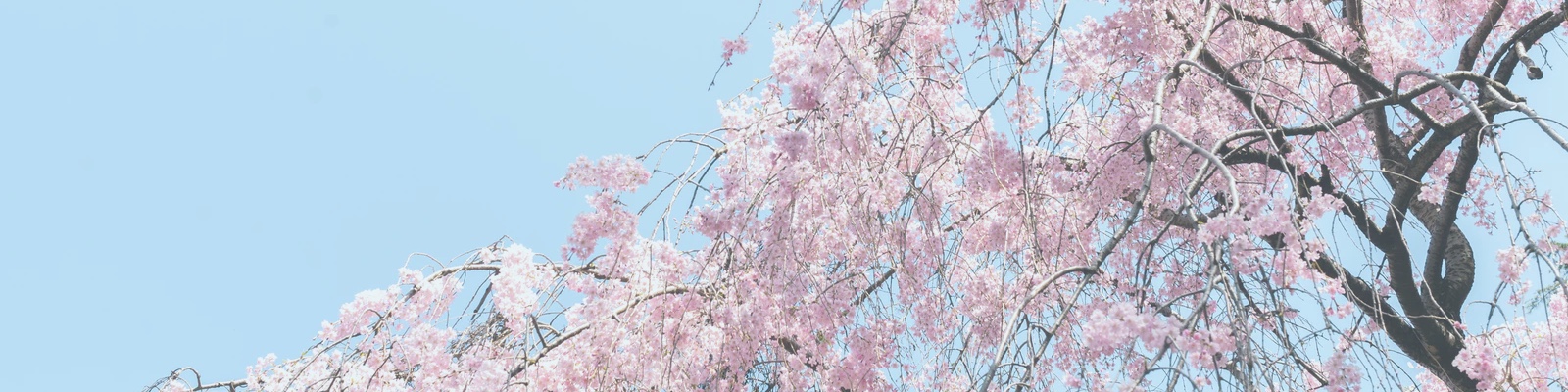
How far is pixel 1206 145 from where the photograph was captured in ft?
9.83

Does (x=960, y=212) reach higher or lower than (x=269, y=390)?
higher

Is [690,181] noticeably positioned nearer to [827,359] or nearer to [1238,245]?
[827,359]

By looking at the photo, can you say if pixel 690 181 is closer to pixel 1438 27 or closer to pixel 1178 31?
pixel 1178 31

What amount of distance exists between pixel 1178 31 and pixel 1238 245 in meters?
1.78

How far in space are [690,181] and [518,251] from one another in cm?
75

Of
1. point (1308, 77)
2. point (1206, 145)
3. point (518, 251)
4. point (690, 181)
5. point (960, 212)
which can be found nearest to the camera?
point (690, 181)

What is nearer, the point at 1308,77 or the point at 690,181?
the point at 690,181

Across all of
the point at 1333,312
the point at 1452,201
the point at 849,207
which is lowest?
the point at 1333,312

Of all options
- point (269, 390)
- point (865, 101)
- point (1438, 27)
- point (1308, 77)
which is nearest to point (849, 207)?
point (865, 101)

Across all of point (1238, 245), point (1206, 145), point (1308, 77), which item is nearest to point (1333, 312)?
point (1206, 145)

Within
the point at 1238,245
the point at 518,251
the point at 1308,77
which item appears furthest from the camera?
the point at 1308,77

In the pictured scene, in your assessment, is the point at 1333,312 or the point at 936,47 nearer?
the point at 1333,312

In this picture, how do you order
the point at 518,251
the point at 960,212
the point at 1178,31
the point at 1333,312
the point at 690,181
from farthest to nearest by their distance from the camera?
1. the point at 960,212
2. the point at 1178,31
3. the point at 518,251
4. the point at 690,181
5. the point at 1333,312

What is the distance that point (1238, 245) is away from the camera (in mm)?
1916
